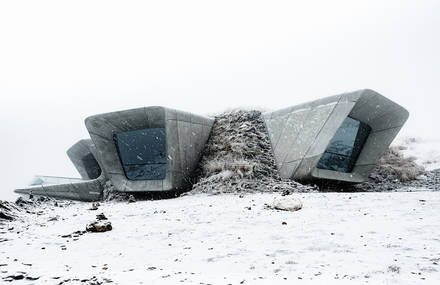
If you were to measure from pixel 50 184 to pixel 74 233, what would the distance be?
16.9 m

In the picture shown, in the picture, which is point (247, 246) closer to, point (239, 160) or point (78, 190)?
point (239, 160)

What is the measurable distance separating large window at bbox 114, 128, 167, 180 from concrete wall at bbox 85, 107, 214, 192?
0.77 ft

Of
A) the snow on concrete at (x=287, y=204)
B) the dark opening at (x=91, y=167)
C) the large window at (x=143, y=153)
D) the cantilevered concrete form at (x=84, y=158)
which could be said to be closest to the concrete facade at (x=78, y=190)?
the cantilevered concrete form at (x=84, y=158)

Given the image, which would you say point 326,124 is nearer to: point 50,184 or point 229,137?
point 229,137

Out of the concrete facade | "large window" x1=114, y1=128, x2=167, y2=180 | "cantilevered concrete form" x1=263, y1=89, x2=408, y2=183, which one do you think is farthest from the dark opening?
"cantilevered concrete form" x1=263, y1=89, x2=408, y2=183

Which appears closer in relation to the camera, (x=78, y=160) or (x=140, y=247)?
(x=140, y=247)

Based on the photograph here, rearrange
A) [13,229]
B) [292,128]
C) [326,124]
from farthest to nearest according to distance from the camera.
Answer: [292,128] < [326,124] < [13,229]

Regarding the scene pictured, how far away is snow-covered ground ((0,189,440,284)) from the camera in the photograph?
3.38 meters

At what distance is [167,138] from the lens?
1259 cm

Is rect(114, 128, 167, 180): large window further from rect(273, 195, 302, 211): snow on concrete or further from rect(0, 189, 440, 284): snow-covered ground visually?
rect(273, 195, 302, 211): snow on concrete

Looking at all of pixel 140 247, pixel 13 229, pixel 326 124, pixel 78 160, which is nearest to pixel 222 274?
pixel 140 247

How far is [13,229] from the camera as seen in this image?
6254 millimetres

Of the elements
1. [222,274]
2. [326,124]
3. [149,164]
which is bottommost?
[149,164]

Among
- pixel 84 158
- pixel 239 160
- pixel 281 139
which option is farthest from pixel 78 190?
pixel 281 139
